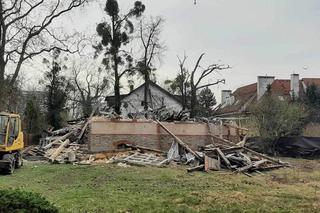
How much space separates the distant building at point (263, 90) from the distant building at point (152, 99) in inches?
253

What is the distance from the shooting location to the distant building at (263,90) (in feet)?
202

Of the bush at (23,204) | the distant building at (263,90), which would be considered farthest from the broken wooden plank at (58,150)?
the distant building at (263,90)

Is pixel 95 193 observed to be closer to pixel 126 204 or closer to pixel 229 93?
pixel 126 204

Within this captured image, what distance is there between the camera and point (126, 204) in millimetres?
11180

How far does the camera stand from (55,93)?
1893 inches

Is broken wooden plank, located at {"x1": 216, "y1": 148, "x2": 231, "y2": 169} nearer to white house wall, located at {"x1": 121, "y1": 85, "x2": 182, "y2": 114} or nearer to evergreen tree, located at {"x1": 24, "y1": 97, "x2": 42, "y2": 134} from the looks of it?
evergreen tree, located at {"x1": 24, "y1": 97, "x2": 42, "y2": 134}

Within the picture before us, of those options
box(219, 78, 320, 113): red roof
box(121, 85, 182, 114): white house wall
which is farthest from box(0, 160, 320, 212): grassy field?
box(219, 78, 320, 113): red roof

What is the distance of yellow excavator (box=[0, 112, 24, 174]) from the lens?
1825 cm

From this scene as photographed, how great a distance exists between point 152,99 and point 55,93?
47.6 feet

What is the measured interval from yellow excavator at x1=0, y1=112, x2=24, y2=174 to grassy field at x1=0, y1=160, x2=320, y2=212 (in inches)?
21.4

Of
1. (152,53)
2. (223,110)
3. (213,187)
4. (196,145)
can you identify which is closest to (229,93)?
(223,110)

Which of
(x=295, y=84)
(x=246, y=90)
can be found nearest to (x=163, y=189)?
(x=295, y=84)

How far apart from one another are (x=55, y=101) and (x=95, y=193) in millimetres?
35289

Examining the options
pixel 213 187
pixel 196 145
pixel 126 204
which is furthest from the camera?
pixel 196 145
